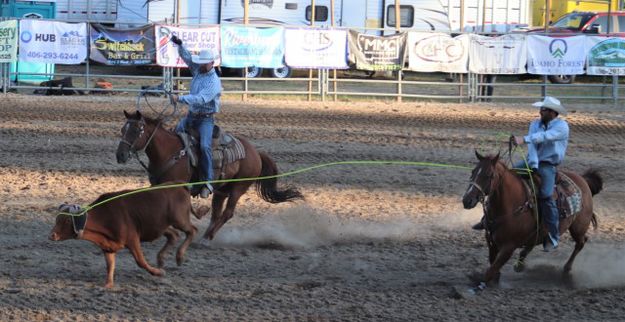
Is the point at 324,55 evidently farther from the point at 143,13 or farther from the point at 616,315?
the point at 616,315

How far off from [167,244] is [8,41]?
13.8m

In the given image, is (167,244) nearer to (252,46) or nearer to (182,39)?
(182,39)

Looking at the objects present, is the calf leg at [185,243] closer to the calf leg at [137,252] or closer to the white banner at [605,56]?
the calf leg at [137,252]

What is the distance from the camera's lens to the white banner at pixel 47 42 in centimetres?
2055

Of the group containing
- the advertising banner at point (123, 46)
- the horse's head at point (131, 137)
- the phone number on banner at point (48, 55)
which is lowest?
the horse's head at point (131, 137)

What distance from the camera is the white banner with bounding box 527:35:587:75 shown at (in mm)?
22344

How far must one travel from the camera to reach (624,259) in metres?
9.27

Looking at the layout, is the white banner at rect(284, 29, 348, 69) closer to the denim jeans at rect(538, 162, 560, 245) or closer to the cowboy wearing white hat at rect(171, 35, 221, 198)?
the cowboy wearing white hat at rect(171, 35, 221, 198)

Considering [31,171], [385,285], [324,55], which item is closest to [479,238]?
[385,285]

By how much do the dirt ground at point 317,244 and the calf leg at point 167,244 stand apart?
0.15 meters

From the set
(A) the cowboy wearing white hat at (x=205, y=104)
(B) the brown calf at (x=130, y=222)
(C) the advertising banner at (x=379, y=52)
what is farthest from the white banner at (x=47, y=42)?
(B) the brown calf at (x=130, y=222)

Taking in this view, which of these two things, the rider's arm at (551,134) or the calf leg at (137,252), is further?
the rider's arm at (551,134)

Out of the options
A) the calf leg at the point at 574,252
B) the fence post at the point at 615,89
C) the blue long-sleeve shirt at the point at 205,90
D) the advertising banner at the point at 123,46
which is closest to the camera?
the calf leg at the point at 574,252

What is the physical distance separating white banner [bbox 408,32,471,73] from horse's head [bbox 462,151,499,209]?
14760 millimetres
